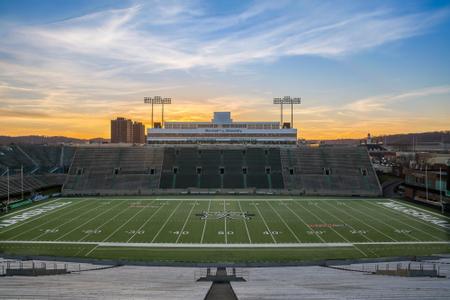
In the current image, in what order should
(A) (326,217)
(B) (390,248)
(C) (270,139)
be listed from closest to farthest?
(B) (390,248), (A) (326,217), (C) (270,139)

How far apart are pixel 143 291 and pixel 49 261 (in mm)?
8864

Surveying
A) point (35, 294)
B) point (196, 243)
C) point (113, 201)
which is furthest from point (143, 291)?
point (113, 201)

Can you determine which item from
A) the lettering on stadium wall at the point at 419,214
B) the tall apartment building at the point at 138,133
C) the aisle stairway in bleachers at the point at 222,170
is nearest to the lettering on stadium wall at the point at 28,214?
the aisle stairway in bleachers at the point at 222,170

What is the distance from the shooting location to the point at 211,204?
1489 inches

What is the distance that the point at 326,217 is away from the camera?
31688mm

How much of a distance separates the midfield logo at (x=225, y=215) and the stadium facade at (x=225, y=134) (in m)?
28.7

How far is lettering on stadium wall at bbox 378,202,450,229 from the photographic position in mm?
29344

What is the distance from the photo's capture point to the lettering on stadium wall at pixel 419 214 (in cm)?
2934

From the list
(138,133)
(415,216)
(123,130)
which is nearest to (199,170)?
(415,216)

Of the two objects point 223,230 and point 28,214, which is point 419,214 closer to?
point 223,230

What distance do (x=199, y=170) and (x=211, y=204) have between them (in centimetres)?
1346

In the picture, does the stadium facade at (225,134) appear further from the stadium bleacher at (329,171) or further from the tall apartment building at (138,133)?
the tall apartment building at (138,133)

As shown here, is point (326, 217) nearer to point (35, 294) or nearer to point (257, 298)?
point (257, 298)

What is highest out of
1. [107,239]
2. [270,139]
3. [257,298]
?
[270,139]
